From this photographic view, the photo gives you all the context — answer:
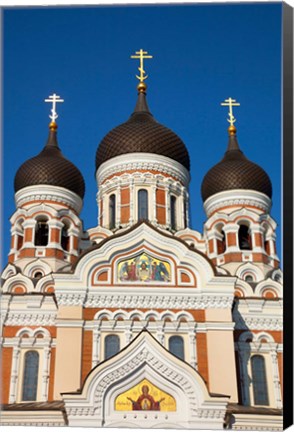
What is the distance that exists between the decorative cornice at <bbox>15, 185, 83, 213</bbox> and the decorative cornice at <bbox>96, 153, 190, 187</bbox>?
3.81 ft

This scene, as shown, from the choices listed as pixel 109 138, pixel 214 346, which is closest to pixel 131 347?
pixel 214 346

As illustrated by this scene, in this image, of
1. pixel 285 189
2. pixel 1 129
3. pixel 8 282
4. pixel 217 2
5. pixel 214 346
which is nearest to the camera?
pixel 285 189

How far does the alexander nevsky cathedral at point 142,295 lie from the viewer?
10273mm

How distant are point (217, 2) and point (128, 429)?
5815mm

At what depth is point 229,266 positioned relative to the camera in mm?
14375

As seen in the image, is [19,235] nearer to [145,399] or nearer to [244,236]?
[244,236]

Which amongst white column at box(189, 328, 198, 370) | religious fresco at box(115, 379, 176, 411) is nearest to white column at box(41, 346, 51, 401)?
religious fresco at box(115, 379, 176, 411)

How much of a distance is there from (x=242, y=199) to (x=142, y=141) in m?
2.39

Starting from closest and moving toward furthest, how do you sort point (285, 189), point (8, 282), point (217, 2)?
1. point (285, 189)
2. point (217, 2)
3. point (8, 282)

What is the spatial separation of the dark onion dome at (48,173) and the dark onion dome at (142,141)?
3.17ft

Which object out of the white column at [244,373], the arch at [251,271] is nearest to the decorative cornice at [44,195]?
the arch at [251,271]

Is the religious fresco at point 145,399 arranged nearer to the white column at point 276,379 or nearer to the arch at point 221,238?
the white column at point 276,379

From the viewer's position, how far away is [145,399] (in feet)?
33.3

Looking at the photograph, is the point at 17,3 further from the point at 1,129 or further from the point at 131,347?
the point at 131,347
